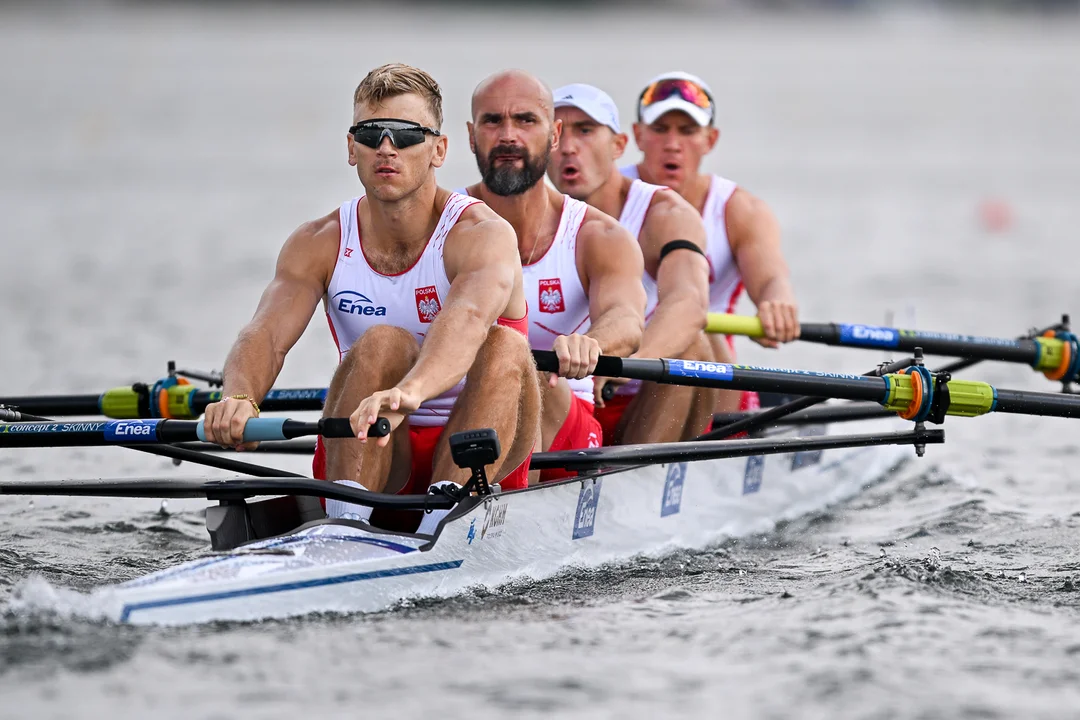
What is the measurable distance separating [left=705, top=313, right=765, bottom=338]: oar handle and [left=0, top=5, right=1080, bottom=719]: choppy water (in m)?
1.07

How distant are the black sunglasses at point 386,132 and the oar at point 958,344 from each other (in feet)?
8.32

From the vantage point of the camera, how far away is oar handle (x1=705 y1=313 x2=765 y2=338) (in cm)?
757

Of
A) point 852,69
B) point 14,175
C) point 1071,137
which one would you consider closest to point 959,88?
point 852,69

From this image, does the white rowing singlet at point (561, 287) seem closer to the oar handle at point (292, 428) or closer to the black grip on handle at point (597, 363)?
the black grip on handle at point (597, 363)

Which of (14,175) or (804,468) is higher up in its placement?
(14,175)

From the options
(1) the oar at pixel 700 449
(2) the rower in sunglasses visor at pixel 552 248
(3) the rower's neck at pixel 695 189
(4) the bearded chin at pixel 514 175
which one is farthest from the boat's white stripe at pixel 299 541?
(3) the rower's neck at pixel 695 189

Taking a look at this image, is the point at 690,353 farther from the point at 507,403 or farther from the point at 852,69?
the point at 852,69

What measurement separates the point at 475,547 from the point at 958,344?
359 cm

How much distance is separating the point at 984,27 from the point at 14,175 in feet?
339

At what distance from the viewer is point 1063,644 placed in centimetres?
512

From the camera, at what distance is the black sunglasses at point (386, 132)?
560 cm

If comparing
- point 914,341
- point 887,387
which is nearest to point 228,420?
point 887,387

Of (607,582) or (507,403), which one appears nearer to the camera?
(507,403)

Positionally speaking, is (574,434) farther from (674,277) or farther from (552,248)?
(674,277)
